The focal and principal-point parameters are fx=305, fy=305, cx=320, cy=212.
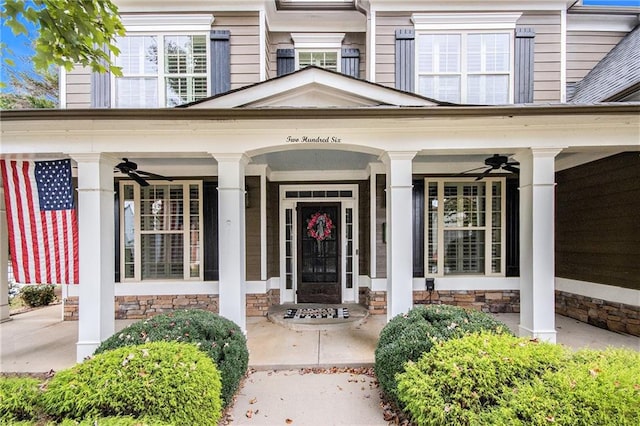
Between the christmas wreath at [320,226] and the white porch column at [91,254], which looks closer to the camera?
the white porch column at [91,254]

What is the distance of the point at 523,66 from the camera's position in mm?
5684

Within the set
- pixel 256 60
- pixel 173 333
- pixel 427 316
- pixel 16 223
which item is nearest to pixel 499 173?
pixel 427 316

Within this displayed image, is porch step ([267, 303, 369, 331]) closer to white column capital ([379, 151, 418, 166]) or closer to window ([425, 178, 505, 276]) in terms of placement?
window ([425, 178, 505, 276])

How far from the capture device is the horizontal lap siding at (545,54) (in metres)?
5.76

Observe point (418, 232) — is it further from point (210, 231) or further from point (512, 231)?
point (210, 231)

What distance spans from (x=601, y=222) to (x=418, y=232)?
2.98m

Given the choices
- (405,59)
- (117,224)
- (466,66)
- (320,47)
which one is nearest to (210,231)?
(117,224)

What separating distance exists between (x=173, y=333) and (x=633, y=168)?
6.75 m

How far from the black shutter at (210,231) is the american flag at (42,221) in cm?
225

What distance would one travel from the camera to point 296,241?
21.9ft

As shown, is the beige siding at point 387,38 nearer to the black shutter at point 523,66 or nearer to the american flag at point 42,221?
the black shutter at point 523,66

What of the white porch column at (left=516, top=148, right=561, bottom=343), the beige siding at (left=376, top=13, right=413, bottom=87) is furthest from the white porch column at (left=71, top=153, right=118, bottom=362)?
the white porch column at (left=516, top=148, right=561, bottom=343)

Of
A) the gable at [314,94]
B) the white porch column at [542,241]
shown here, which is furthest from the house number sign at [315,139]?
the white porch column at [542,241]

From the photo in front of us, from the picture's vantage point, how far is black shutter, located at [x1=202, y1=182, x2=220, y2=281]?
6.12 meters
